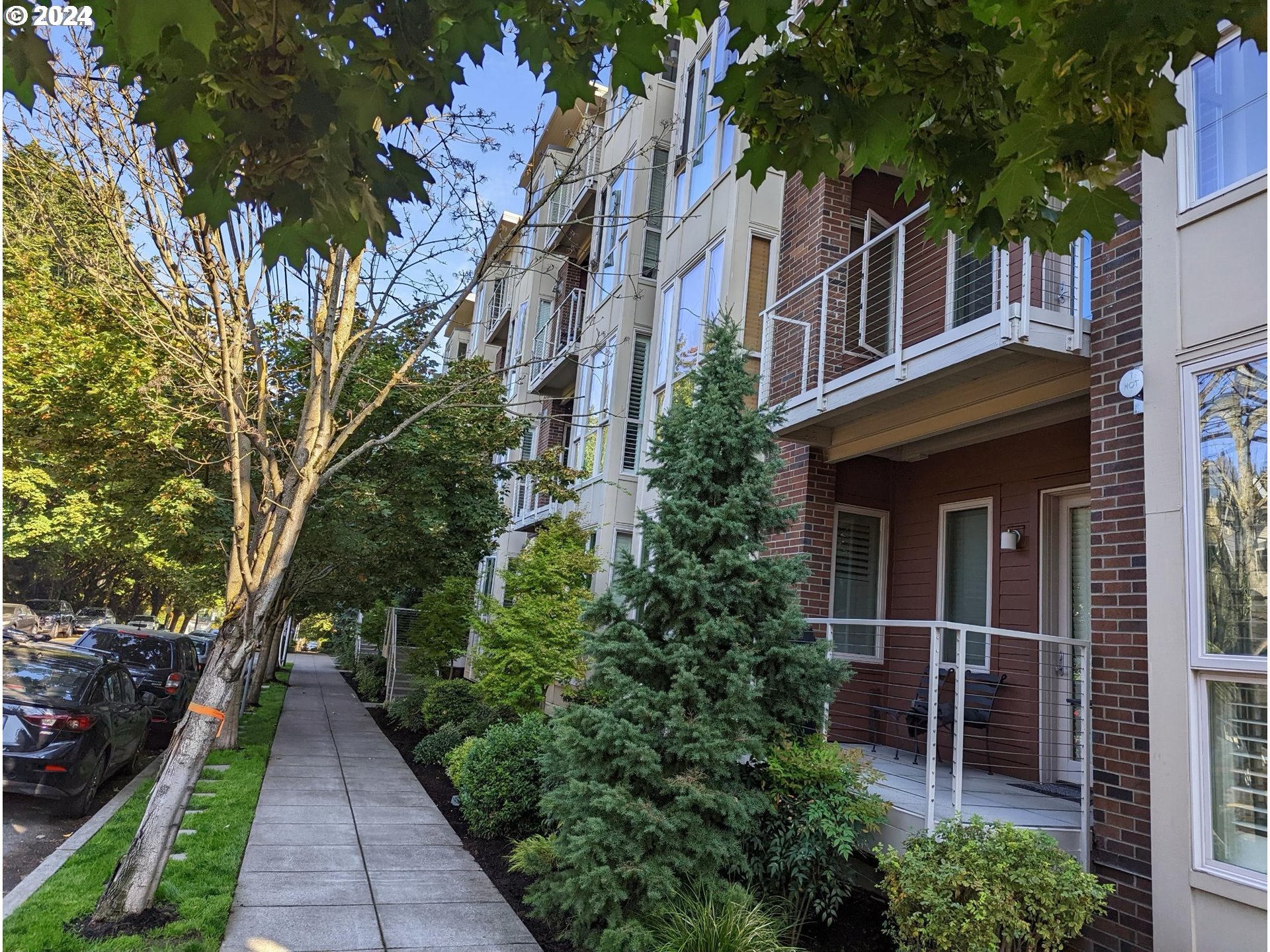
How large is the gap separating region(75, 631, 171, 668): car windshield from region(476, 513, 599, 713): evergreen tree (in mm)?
5302

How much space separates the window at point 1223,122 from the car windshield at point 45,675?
34.0ft

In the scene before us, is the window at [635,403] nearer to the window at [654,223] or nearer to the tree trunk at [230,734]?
the window at [654,223]

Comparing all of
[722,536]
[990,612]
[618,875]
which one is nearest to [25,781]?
[618,875]

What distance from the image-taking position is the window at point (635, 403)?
15.1m

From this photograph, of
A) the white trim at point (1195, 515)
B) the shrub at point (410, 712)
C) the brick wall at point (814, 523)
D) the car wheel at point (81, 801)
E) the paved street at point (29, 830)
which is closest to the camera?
the white trim at point (1195, 515)

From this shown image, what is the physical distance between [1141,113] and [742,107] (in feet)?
5.03

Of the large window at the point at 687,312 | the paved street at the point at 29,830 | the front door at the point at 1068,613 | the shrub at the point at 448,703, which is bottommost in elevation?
the paved street at the point at 29,830

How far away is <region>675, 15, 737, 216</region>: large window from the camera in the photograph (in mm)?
12562

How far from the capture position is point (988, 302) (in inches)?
336

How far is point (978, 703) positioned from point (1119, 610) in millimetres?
3088

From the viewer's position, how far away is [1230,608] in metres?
4.88

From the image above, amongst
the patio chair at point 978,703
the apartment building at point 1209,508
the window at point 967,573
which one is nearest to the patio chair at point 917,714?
the patio chair at point 978,703

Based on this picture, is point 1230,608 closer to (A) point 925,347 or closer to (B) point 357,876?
(A) point 925,347

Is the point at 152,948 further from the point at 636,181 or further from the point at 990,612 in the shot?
the point at 636,181
